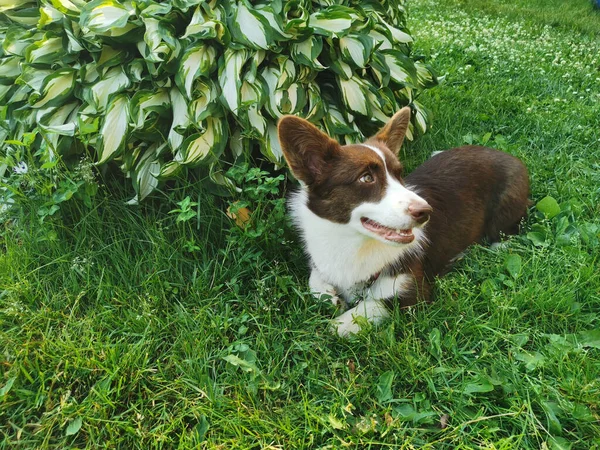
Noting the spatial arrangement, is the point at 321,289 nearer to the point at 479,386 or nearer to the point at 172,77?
the point at 479,386

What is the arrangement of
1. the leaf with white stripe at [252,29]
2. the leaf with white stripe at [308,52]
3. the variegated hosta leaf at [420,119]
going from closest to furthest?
the leaf with white stripe at [252,29] < the leaf with white stripe at [308,52] < the variegated hosta leaf at [420,119]

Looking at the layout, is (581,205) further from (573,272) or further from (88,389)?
(88,389)

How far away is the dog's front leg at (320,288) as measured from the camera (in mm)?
2342

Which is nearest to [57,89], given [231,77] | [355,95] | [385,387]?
[231,77]

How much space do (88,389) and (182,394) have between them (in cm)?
38

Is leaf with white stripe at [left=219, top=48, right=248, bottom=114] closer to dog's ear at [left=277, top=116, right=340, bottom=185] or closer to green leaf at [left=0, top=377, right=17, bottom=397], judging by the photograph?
dog's ear at [left=277, top=116, right=340, bottom=185]

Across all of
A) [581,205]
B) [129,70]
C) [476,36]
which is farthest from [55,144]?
[476,36]

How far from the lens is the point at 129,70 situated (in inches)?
92.4

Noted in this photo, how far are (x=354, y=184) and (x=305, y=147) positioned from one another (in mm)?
269

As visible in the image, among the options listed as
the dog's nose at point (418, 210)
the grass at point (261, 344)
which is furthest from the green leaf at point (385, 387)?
the dog's nose at point (418, 210)

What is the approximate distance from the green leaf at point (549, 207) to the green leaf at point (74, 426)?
2.58 meters

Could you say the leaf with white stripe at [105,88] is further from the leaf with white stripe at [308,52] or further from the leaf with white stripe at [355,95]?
the leaf with white stripe at [355,95]

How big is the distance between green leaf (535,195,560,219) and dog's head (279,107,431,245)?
45.0 inches

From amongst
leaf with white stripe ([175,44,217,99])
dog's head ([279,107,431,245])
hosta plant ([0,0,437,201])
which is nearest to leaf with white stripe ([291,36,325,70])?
hosta plant ([0,0,437,201])
